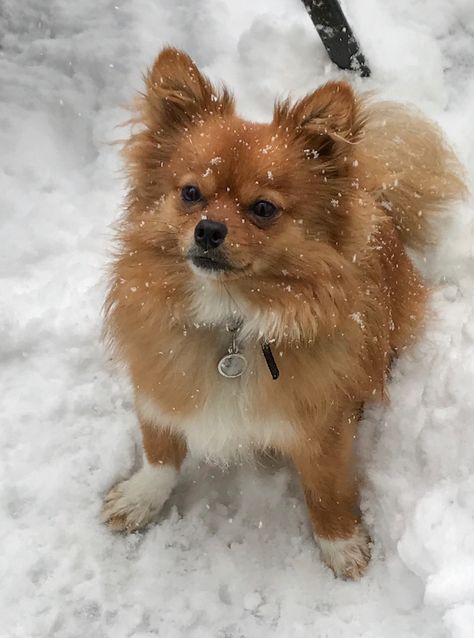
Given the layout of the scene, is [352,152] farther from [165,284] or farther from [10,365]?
[10,365]

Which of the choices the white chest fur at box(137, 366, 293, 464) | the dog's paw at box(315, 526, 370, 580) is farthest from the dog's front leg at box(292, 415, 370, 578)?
the white chest fur at box(137, 366, 293, 464)

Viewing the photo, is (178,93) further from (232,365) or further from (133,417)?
(133,417)

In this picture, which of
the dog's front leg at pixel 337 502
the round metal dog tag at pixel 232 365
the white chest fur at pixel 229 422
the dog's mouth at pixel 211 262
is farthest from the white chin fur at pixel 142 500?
the dog's mouth at pixel 211 262

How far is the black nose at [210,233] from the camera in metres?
2.13

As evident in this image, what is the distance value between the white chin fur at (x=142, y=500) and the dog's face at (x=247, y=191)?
98cm

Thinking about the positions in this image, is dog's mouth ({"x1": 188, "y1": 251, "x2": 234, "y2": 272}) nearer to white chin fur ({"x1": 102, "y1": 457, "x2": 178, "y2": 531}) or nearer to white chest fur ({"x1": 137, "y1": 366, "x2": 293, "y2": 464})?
white chest fur ({"x1": 137, "y1": 366, "x2": 293, "y2": 464})

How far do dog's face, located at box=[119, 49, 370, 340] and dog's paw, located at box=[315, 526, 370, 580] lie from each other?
103 cm

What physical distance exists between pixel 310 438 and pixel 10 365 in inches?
60.9

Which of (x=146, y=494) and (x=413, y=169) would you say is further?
(x=413, y=169)

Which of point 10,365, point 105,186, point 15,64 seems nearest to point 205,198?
point 10,365

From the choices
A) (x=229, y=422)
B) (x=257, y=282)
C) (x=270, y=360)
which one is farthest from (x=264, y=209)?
(x=229, y=422)

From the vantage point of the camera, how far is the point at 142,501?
304 centimetres

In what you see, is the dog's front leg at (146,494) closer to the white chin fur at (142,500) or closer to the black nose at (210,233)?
the white chin fur at (142,500)

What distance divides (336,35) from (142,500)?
256 centimetres
